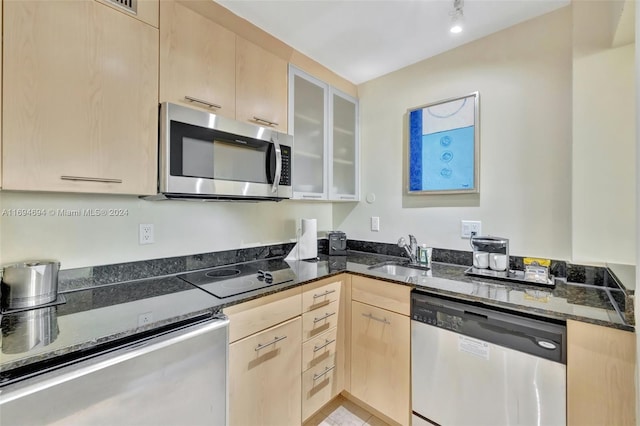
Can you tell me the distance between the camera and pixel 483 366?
126cm

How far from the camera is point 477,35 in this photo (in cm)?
181

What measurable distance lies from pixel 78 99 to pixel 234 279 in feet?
3.40

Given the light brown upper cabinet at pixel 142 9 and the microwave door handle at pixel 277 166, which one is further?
the microwave door handle at pixel 277 166

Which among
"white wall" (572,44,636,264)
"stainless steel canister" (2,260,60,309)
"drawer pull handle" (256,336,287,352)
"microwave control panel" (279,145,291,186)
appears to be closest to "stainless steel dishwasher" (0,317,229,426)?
"drawer pull handle" (256,336,287,352)

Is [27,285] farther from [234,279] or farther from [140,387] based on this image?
[234,279]

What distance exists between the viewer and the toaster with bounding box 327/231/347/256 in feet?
7.71

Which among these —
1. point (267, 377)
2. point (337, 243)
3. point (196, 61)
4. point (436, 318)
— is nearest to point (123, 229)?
point (196, 61)

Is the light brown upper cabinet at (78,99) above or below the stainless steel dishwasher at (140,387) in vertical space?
above

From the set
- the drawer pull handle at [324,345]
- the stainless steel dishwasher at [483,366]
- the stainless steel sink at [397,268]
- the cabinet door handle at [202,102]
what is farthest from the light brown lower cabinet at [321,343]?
the cabinet door handle at [202,102]

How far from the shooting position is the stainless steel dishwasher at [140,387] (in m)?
0.75

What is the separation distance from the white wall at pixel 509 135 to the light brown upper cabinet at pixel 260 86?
949 millimetres

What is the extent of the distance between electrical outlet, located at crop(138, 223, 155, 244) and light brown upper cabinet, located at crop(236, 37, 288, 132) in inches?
30.4

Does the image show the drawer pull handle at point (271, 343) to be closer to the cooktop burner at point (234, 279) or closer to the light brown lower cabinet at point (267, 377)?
the light brown lower cabinet at point (267, 377)

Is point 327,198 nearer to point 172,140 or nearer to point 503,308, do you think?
point 172,140
